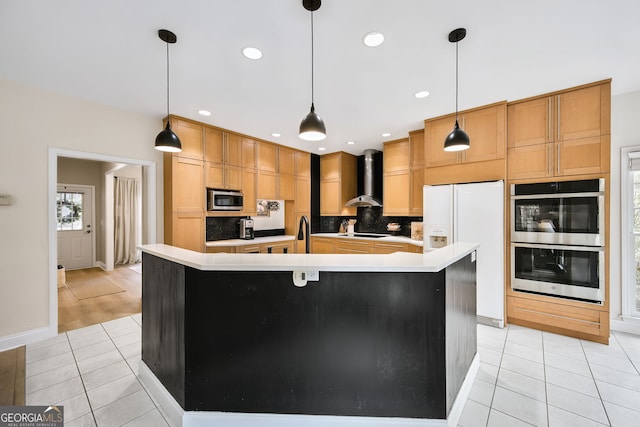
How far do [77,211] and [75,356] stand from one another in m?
5.44

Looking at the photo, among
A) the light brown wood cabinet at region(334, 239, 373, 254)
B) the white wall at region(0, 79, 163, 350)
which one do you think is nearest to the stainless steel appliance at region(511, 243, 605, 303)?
the light brown wood cabinet at region(334, 239, 373, 254)

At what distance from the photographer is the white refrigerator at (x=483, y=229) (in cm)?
314

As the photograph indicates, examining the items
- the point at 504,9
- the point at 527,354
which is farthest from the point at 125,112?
the point at 527,354

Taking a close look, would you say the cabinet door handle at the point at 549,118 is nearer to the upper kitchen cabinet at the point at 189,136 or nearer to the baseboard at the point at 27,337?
the upper kitchen cabinet at the point at 189,136

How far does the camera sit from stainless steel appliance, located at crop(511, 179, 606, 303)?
2.73 metres

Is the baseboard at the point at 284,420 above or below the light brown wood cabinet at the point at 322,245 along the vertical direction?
below

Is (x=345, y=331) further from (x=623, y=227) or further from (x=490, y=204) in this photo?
(x=623, y=227)

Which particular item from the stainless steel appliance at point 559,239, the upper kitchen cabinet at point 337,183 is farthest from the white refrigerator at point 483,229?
the upper kitchen cabinet at point 337,183

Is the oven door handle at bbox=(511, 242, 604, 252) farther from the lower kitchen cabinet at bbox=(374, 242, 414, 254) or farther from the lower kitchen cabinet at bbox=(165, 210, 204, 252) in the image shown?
the lower kitchen cabinet at bbox=(165, 210, 204, 252)

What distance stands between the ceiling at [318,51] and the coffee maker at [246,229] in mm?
2022

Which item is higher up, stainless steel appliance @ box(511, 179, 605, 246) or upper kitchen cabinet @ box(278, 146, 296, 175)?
upper kitchen cabinet @ box(278, 146, 296, 175)

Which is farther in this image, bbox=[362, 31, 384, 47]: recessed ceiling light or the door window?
the door window

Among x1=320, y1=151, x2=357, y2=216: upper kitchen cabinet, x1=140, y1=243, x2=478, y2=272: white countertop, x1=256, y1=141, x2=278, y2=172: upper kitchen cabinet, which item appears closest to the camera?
x1=140, y1=243, x2=478, y2=272: white countertop

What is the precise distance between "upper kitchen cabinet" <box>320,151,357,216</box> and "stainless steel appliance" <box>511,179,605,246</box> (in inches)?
122
